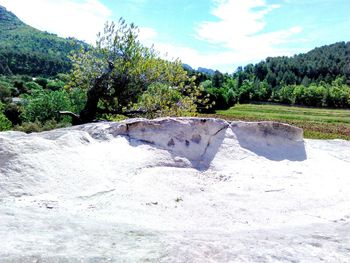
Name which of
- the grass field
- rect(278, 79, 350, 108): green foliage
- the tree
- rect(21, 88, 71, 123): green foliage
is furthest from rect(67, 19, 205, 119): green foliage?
rect(278, 79, 350, 108): green foliage

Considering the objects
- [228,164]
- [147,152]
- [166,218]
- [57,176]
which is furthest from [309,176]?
[57,176]

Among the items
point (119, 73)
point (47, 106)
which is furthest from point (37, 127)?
point (47, 106)

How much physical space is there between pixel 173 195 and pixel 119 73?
48.2 ft

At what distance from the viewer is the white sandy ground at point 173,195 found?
5.75 meters

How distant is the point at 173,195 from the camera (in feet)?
31.8

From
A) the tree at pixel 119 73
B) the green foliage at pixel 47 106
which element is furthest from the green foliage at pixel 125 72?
the green foliage at pixel 47 106

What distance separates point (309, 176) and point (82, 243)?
822 centimetres

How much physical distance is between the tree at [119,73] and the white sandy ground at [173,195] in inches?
419

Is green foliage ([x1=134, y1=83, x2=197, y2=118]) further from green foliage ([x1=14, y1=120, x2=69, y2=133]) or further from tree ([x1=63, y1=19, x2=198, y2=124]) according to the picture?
green foliage ([x1=14, y1=120, x2=69, y2=133])

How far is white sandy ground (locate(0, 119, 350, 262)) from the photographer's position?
575cm

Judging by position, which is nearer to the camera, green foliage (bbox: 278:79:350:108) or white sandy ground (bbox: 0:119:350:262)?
white sandy ground (bbox: 0:119:350:262)

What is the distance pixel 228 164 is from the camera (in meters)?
12.4

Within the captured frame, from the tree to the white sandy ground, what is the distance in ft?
34.9

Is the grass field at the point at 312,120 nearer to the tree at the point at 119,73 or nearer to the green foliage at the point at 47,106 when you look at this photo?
the green foliage at the point at 47,106
